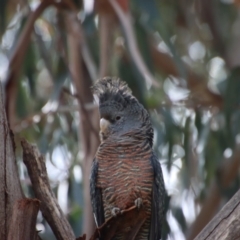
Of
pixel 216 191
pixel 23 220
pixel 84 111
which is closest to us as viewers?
pixel 23 220

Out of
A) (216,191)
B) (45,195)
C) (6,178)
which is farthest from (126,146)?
(216,191)

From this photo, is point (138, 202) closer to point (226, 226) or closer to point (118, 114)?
point (118, 114)

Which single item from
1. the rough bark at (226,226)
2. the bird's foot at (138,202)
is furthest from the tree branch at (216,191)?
the rough bark at (226,226)

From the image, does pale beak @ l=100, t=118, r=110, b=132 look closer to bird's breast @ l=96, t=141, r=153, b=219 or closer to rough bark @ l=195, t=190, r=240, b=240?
bird's breast @ l=96, t=141, r=153, b=219

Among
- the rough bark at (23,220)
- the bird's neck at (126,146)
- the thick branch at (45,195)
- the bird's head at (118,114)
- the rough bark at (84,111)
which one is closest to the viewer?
the rough bark at (23,220)

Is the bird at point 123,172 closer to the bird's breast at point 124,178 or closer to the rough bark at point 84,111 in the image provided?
the bird's breast at point 124,178

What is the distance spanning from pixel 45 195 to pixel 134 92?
2.09 metres

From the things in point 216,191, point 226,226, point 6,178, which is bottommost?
point 216,191

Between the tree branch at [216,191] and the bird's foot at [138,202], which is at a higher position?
the bird's foot at [138,202]

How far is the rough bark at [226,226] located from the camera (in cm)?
269

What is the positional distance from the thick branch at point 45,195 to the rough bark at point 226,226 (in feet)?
2.05

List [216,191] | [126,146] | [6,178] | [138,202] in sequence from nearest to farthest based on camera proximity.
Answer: [6,178], [138,202], [126,146], [216,191]

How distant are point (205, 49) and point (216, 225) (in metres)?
4.60

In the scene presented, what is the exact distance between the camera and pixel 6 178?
2.83m
